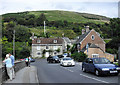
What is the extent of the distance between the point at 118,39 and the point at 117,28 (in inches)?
147

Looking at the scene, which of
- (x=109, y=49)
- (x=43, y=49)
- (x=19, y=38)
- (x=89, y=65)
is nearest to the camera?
(x=89, y=65)

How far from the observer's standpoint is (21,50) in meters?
61.3

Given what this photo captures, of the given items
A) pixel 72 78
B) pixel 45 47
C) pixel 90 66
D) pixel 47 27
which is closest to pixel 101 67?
pixel 90 66

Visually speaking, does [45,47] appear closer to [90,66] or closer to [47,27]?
[47,27]

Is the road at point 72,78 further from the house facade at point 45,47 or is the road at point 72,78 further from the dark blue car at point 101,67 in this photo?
the house facade at point 45,47

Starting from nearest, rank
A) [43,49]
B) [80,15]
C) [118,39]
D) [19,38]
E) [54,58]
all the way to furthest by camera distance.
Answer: [54,58]
[118,39]
[43,49]
[19,38]
[80,15]

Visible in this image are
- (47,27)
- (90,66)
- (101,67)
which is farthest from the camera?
(47,27)

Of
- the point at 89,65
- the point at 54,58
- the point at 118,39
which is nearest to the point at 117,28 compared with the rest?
the point at 118,39

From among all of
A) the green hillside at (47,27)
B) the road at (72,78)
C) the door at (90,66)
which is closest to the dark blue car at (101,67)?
the door at (90,66)

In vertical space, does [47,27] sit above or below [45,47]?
above

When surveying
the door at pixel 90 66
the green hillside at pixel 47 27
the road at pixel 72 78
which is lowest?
the road at pixel 72 78

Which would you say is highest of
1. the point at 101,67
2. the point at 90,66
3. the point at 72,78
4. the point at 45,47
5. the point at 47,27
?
the point at 47,27

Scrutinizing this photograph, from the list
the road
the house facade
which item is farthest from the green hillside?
the road

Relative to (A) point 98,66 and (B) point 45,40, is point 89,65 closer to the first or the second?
(A) point 98,66
